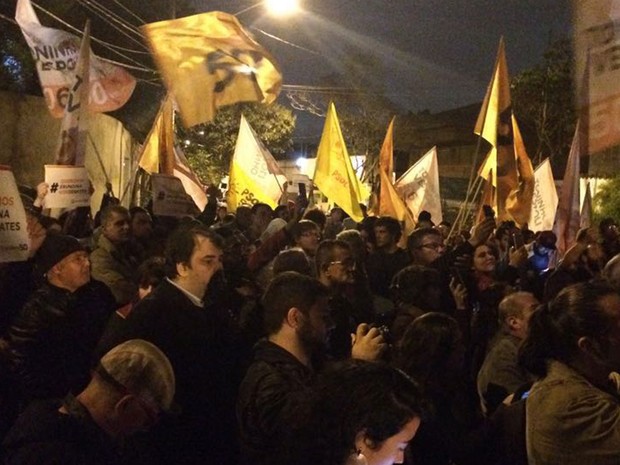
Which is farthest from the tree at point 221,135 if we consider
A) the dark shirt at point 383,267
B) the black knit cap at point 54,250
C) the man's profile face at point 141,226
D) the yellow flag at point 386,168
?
the black knit cap at point 54,250

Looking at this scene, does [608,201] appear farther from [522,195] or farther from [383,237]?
[383,237]

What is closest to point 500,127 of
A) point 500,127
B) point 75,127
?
point 500,127

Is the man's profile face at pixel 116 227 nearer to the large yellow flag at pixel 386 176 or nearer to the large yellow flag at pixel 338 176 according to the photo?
the large yellow flag at pixel 338 176

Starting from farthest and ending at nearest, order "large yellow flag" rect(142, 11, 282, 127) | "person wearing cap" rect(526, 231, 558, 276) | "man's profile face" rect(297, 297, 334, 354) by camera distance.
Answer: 1. "person wearing cap" rect(526, 231, 558, 276)
2. "large yellow flag" rect(142, 11, 282, 127)
3. "man's profile face" rect(297, 297, 334, 354)

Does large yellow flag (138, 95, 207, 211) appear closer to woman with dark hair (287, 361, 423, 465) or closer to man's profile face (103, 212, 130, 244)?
man's profile face (103, 212, 130, 244)

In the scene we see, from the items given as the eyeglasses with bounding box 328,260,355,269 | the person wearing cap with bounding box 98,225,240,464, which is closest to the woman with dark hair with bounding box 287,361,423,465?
the person wearing cap with bounding box 98,225,240,464

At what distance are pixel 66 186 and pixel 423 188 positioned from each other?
24.8 feet

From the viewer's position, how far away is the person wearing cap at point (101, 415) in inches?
95.7

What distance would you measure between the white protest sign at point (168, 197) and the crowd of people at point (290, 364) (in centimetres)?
199

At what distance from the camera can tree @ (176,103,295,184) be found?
34.8m

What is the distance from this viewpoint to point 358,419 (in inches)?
79.7

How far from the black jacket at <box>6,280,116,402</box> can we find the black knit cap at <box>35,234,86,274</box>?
0.42 ft

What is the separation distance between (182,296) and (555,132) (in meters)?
30.3

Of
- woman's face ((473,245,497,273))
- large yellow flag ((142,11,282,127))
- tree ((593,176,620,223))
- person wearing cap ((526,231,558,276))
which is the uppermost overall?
large yellow flag ((142,11,282,127))
